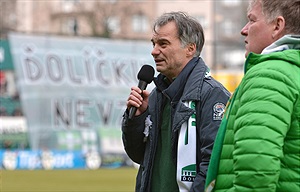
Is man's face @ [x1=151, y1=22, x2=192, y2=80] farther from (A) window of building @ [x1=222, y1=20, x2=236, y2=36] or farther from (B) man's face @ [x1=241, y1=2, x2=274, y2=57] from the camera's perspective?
(A) window of building @ [x1=222, y1=20, x2=236, y2=36]

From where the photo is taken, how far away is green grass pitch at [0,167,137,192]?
23.2 metres

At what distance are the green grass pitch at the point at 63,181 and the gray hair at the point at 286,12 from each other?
59.1 feet

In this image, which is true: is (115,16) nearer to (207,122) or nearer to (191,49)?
(191,49)

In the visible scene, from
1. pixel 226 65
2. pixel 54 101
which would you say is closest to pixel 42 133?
pixel 54 101

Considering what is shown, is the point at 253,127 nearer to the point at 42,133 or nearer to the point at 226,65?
the point at 42,133

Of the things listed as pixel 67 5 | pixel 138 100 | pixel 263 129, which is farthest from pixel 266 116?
pixel 67 5

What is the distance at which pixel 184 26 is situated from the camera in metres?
5.73

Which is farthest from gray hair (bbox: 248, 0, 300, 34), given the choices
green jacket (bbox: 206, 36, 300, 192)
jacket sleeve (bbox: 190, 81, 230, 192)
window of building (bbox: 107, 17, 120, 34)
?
window of building (bbox: 107, 17, 120, 34)

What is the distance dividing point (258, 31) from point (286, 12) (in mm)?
181

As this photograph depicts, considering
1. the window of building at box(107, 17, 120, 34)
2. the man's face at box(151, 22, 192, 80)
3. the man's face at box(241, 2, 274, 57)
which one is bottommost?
the window of building at box(107, 17, 120, 34)

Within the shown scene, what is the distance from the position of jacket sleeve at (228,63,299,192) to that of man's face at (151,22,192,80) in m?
1.81

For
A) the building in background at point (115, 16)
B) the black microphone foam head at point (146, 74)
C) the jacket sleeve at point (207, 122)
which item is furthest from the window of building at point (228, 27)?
the jacket sleeve at point (207, 122)

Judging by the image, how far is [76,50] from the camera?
1427 inches

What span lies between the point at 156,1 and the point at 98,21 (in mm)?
11420
